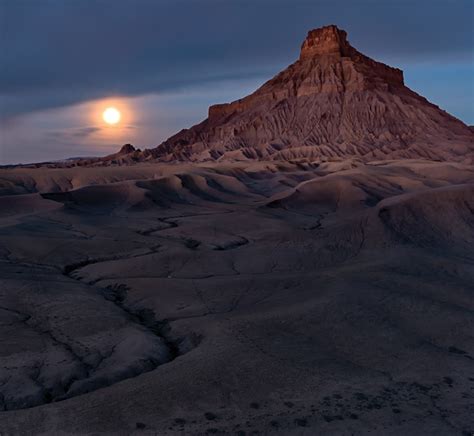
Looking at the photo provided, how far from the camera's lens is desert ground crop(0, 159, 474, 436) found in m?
8.11

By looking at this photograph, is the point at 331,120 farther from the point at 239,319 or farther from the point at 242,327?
the point at 242,327

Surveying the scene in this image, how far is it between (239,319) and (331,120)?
9403cm

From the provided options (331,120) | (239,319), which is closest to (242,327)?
(239,319)

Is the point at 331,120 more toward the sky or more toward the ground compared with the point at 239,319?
more toward the sky

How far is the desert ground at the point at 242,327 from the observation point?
811cm

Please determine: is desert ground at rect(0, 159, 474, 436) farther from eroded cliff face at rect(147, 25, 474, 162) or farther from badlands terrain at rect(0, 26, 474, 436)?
eroded cliff face at rect(147, 25, 474, 162)

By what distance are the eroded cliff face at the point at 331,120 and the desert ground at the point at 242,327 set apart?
6531cm

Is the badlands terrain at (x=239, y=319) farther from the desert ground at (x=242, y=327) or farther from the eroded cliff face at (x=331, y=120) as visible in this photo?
the eroded cliff face at (x=331, y=120)

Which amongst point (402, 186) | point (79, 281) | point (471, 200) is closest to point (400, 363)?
point (79, 281)

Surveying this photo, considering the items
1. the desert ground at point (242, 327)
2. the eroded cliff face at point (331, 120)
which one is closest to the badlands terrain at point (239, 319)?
the desert ground at point (242, 327)

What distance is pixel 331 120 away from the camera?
4035 inches

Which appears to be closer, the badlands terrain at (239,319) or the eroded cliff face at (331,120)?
the badlands terrain at (239,319)

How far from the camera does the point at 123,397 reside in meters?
8.38

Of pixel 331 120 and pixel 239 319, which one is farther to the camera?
pixel 331 120
